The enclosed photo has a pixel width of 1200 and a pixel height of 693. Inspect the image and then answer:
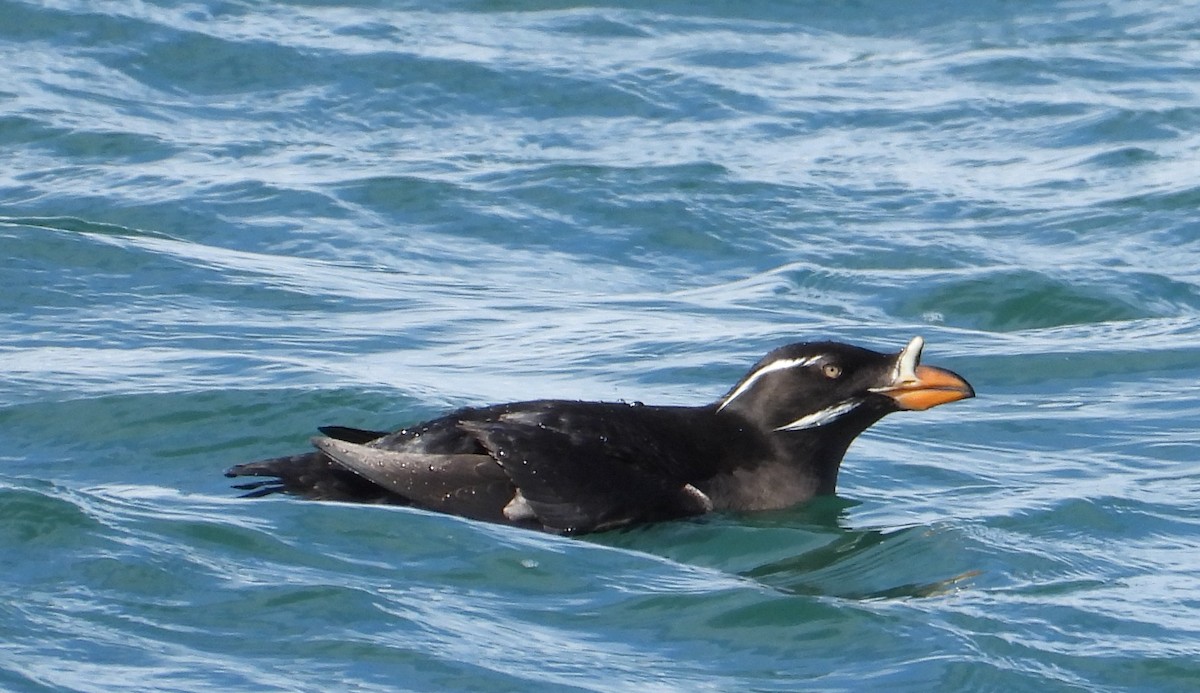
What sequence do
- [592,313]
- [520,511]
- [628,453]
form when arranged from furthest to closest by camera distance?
[592,313] < [628,453] < [520,511]

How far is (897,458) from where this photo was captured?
29.8 feet

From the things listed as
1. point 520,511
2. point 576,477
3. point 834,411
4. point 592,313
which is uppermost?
point 834,411

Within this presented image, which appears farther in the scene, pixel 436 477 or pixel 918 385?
pixel 918 385

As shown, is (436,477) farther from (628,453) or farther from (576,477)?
(628,453)

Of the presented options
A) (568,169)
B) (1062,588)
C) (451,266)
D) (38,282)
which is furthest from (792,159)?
(1062,588)

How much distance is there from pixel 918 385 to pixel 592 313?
140 inches

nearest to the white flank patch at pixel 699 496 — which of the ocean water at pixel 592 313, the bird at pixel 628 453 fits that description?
the bird at pixel 628 453

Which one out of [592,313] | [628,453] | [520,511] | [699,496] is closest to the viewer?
[520,511]

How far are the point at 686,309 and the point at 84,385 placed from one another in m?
3.47

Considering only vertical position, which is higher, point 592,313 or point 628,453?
point 628,453

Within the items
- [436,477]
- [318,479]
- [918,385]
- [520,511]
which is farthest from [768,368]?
[318,479]

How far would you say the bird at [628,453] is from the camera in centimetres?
745

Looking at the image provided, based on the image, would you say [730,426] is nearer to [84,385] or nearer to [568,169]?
[84,385]

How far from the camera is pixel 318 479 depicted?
768cm
